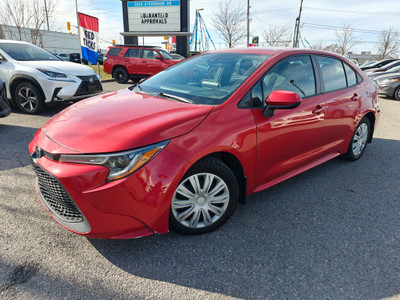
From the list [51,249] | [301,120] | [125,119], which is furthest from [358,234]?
[51,249]

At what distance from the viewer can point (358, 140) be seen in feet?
13.6

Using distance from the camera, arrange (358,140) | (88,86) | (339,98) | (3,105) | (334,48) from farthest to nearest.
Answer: (334,48) < (88,86) < (3,105) < (358,140) < (339,98)

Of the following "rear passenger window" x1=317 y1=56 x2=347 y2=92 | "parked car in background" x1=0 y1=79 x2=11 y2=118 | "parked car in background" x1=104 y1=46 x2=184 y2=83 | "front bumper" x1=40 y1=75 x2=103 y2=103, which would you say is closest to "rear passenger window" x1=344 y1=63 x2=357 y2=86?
"rear passenger window" x1=317 y1=56 x2=347 y2=92

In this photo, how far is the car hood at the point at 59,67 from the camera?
6.02m

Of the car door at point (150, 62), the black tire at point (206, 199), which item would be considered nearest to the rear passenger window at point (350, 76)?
the black tire at point (206, 199)

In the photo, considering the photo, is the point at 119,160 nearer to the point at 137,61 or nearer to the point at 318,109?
the point at 318,109

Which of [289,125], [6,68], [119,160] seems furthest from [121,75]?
[119,160]

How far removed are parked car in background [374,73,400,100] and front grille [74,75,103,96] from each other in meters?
10.8

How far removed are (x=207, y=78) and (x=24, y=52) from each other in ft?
18.7

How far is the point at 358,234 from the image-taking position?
250 centimetres

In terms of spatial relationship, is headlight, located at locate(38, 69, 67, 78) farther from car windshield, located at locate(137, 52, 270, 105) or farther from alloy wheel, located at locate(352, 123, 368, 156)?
alloy wheel, located at locate(352, 123, 368, 156)

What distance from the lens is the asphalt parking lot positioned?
1876mm

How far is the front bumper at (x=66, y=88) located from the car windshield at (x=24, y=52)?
3.64ft

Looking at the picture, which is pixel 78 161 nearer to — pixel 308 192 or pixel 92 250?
pixel 92 250
